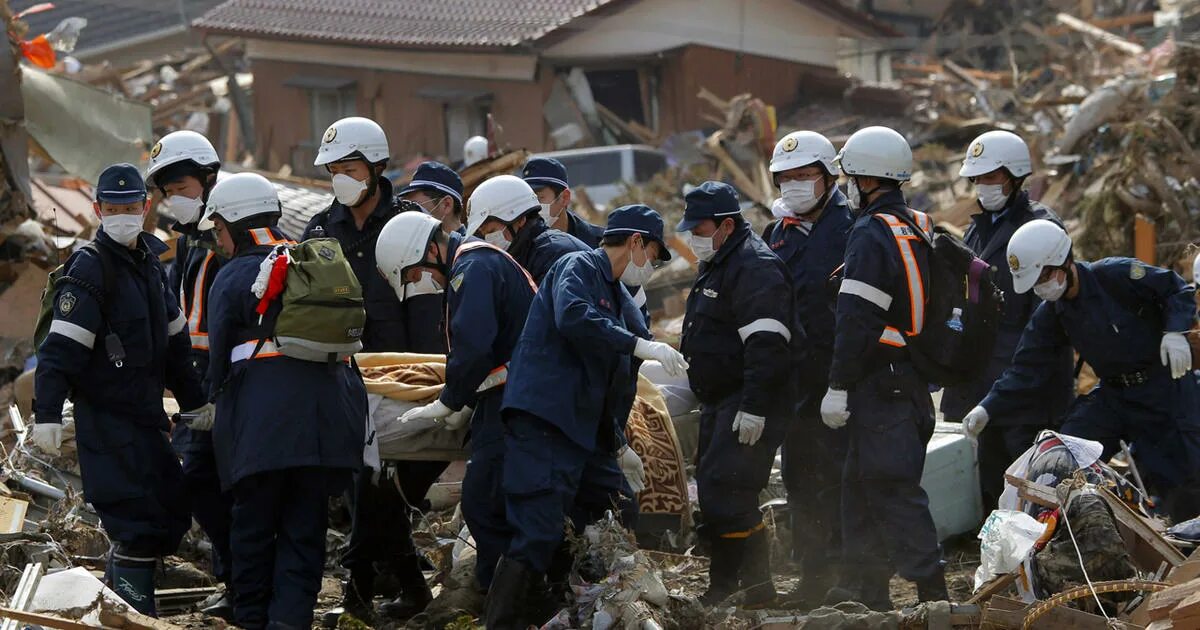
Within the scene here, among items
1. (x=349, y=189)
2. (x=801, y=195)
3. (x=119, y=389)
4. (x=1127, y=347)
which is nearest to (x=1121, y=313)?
(x=1127, y=347)

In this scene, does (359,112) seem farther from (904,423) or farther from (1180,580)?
(1180,580)

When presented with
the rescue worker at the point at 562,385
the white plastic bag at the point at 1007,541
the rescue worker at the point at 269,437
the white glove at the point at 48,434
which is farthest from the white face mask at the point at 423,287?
the white plastic bag at the point at 1007,541

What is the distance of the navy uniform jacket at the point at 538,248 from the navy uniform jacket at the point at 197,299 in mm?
1461

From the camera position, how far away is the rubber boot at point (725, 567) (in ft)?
24.6

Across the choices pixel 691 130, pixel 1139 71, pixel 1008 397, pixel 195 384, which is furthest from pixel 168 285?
pixel 691 130

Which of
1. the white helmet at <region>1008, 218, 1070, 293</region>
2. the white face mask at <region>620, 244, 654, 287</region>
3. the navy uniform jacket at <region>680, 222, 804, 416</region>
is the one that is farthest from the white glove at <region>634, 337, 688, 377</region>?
the white helmet at <region>1008, 218, 1070, 293</region>

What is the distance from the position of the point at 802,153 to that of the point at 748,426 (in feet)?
5.72

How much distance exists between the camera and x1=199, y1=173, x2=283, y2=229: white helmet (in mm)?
6754

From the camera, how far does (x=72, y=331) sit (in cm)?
665

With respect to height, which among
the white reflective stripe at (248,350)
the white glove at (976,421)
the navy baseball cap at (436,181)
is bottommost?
the white glove at (976,421)

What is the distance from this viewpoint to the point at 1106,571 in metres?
6.01

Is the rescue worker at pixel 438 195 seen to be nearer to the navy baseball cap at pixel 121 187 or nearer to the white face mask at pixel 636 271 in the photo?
the navy baseball cap at pixel 121 187

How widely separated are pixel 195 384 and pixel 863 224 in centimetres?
331

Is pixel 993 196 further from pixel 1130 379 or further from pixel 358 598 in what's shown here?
pixel 358 598
